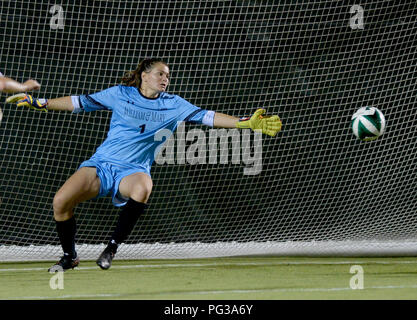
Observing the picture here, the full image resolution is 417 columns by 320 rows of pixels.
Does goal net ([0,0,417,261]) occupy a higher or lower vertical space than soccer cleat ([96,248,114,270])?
higher

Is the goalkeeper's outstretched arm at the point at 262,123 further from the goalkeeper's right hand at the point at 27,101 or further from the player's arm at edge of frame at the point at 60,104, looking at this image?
the goalkeeper's right hand at the point at 27,101

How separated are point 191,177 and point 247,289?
301 cm

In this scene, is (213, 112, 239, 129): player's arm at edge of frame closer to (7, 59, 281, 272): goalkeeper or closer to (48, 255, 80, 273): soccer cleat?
(7, 59, 281, 272): goalkeeper

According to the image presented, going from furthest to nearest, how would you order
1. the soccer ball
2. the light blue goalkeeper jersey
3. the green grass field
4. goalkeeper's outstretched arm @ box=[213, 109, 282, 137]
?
the soccer ball < the light blue goalkeeper jersey < goalkeeper's outstretched arm @ box=[213, 109, 282, 137] < the green grass field

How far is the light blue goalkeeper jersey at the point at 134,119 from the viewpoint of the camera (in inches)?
194

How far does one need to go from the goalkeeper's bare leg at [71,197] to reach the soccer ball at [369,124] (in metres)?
2.05

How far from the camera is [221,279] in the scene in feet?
17.5

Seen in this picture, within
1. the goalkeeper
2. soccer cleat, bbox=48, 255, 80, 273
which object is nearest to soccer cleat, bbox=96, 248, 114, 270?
the goalkeeper

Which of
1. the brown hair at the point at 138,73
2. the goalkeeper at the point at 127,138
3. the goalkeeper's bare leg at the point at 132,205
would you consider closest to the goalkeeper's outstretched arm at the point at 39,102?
the goalkeeper at the point at 127,138

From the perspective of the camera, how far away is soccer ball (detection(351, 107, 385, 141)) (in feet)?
17.5

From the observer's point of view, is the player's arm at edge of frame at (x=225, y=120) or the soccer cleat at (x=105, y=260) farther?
the player's arm at edge of frame at (x=225, y=120)

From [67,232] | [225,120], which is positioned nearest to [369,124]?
[225,120]

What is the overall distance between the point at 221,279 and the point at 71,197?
140cm

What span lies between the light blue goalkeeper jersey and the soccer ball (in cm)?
126
